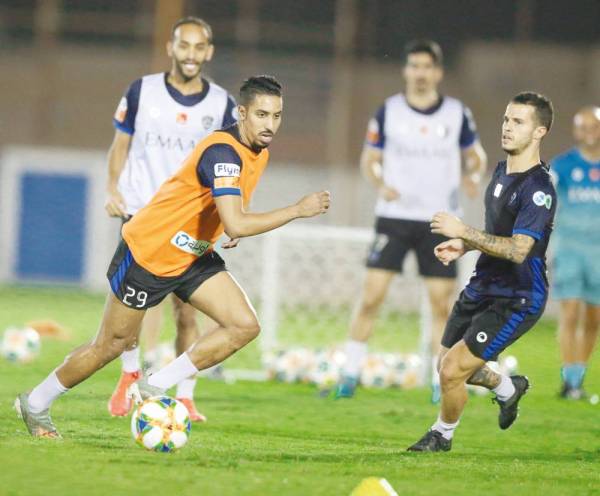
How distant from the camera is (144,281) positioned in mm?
6836

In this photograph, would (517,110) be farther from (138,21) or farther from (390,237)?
(138,21)

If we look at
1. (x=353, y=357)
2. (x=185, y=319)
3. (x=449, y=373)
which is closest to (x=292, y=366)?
(x=353, y=357)

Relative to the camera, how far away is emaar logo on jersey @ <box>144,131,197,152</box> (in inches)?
324

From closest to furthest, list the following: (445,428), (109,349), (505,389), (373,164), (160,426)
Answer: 1. (160,426)
2. (109,349)
3. (445,428)
4. (505,389)
5. (373,164)

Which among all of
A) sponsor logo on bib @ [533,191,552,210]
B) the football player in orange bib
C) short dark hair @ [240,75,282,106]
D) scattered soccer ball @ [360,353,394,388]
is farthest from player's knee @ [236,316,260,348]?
scattered soccer ball @ [360,353,394,388]

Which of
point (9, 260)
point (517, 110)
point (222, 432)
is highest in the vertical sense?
point (517, 110)

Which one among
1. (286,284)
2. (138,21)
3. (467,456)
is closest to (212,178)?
(467,456)

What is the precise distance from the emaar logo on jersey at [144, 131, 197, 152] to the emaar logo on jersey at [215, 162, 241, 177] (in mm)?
1664

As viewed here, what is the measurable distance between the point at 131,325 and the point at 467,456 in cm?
193

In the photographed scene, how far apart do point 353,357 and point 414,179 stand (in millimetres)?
1404

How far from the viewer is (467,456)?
23.4ft

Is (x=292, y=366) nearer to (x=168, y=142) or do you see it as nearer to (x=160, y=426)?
(x=168, y=142)

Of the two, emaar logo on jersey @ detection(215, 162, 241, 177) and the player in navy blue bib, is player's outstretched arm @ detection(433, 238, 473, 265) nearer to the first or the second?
the player in navy blue bib

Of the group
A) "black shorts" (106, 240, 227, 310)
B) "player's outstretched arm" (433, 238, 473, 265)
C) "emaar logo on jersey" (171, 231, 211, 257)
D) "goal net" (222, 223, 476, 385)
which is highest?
"player's outstretched arm" (433, 238, 473, 265)
